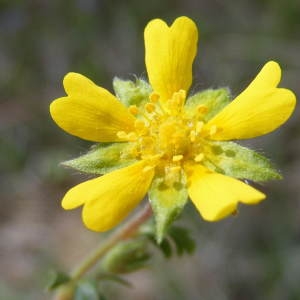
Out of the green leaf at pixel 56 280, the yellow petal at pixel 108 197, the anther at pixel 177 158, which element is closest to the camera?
the yellow petal at pixel 108 197

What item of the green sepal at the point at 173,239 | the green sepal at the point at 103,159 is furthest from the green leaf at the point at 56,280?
the green sepal at the point at 103,159

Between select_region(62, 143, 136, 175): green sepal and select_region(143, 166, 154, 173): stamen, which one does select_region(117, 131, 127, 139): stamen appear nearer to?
select_region(62, 143, 136, 175): green sepal

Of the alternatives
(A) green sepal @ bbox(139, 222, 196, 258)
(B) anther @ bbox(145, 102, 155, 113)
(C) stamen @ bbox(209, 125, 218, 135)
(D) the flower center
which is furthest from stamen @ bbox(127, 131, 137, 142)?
(A) green sepal @ bbox(139, 222, 196, 258)

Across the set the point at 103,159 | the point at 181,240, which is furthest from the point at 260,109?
the point at 181,240

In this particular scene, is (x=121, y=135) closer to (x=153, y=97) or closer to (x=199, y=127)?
(x=153, y=97)

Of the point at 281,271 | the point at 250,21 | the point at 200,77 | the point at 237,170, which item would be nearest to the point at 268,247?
the point at 281,271

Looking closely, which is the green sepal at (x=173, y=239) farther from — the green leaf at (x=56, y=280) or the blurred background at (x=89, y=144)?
the blurred background at (x=89, y=144)
